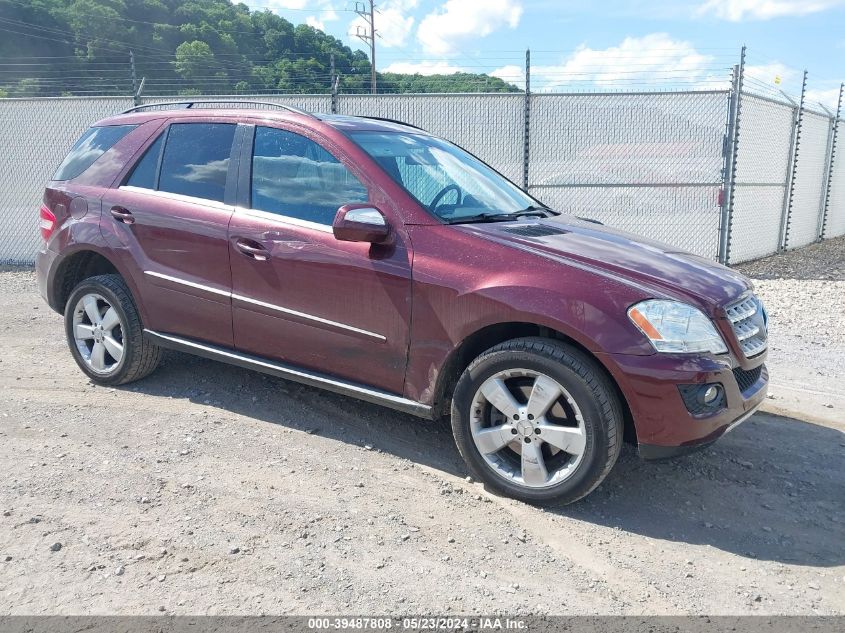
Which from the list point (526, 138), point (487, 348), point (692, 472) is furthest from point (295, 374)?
point (526, 138)

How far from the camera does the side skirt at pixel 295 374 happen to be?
3.76 metres

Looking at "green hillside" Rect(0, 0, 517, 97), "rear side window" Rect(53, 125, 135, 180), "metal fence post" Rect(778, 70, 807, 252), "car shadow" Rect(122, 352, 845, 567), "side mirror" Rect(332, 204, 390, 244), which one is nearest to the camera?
"car shadow" Rect(122, 352, 845, 567)

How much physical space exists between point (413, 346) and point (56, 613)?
190 centimetres

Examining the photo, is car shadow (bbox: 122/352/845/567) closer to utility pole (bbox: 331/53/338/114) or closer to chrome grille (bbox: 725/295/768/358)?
chrome grille (bbox: 725/295/768/358)

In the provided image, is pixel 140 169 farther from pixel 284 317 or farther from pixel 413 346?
pixel 413 346

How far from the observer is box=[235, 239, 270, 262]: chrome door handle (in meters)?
4.04

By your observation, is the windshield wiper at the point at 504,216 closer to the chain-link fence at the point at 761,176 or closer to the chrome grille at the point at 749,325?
the chrome grille at the point at 749,325

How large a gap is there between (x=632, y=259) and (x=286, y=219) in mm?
1874

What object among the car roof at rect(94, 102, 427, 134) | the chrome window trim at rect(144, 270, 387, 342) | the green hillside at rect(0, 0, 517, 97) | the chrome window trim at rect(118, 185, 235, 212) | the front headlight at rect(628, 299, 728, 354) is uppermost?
the green hillside at rect(0, 0, 517, 97)

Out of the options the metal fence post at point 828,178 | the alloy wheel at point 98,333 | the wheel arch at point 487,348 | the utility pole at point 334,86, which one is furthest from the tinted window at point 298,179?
the metal fence post at point 828,178

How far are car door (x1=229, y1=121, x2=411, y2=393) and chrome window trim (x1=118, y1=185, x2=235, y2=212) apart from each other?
0.13 metres

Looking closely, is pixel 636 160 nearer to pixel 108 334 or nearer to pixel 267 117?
pixel 267 117

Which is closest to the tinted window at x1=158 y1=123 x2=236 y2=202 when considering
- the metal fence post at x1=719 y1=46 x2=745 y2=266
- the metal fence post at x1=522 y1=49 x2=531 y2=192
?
the metal fence post at x1=522 y1=49 x2=531 y2=192

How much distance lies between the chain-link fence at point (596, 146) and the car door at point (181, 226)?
5.32 metres
